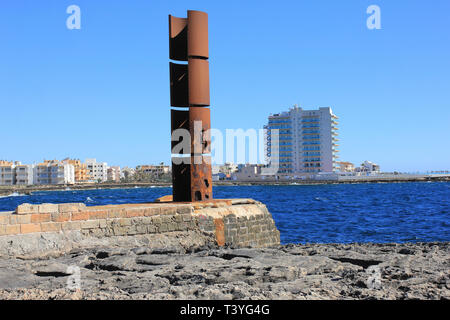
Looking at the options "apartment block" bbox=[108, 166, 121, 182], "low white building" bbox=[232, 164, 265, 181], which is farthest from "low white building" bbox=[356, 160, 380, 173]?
"apartment block" bbox=[108, 166, 121, 182]

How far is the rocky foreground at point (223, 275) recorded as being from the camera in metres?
6.18

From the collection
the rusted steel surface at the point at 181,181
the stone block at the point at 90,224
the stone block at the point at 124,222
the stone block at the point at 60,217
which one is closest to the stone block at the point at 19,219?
the stone block at the point at 60,217

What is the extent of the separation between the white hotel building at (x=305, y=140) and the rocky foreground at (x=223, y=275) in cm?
14731

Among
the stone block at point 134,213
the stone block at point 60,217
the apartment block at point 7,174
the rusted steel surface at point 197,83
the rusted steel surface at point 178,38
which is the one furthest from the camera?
the apartment block at point 7,174

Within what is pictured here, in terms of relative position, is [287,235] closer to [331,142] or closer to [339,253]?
[339,253]

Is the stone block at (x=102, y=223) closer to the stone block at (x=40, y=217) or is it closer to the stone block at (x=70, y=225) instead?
the stone block at (x=70, y=225)

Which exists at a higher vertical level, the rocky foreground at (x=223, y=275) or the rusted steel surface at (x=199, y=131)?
the rusted steel surface at (x=199, y=131)

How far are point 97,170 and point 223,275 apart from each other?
177 meters

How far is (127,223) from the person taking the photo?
10680 mm

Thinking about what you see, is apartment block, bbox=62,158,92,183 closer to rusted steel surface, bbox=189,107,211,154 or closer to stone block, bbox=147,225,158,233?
rusted steel surface, bbox=189,107,211,154

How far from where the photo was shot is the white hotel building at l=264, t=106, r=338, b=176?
506 ft

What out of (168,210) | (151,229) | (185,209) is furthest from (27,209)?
(185,209)

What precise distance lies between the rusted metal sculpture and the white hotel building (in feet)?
468
